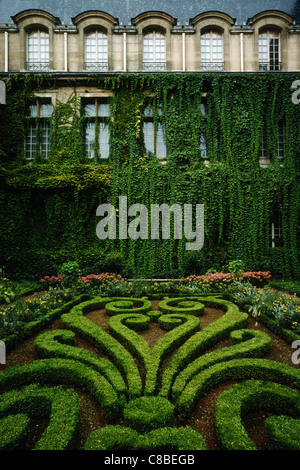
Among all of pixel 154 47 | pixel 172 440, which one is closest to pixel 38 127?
pixel 154 47

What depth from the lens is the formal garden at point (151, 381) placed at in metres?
2.79

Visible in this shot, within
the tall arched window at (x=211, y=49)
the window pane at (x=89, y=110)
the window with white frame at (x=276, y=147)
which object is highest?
the tall arched window at (x=211, y=49)

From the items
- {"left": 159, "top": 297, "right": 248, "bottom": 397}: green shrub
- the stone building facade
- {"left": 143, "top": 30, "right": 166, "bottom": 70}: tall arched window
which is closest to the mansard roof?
the stone building facade

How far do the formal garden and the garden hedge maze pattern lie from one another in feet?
0.04

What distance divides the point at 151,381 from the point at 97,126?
13.3 metres

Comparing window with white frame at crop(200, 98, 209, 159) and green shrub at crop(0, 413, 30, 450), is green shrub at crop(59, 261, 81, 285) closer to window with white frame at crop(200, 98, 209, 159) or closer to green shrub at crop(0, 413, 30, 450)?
green shrub at crop(0, 413, 30, 450)

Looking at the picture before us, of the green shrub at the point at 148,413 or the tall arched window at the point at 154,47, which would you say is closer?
the green shrub at the point at 148,413

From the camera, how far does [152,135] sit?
13867mm

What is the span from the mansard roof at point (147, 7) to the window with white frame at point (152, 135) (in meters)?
6.33

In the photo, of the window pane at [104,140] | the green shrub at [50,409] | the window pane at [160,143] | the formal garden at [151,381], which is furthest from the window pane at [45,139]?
the green shrub at [50,409]

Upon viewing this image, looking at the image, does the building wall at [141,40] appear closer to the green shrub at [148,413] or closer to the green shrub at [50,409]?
the green shrub at [50,409]

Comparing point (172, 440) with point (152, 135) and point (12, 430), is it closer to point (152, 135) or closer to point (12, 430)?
point (12, 430)
